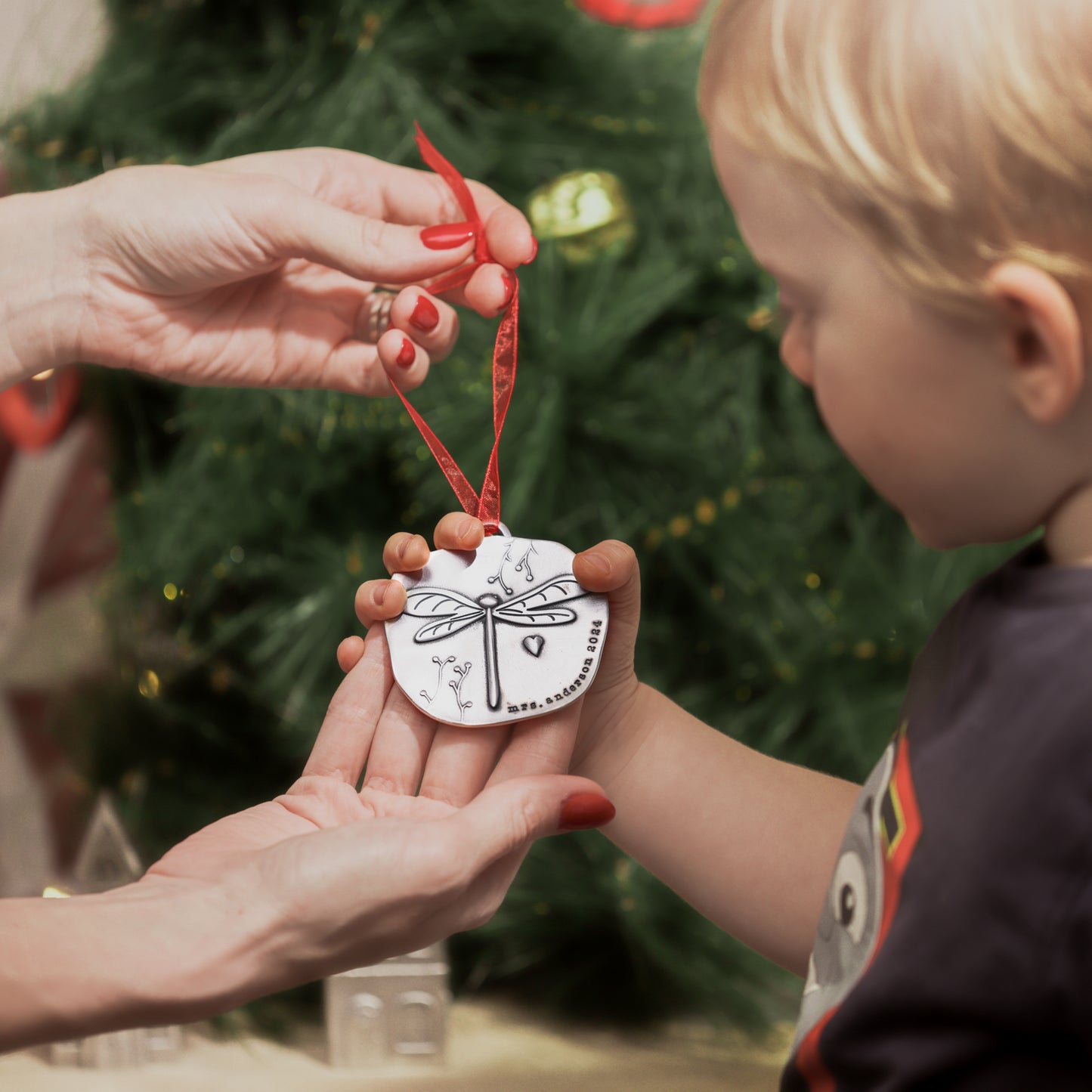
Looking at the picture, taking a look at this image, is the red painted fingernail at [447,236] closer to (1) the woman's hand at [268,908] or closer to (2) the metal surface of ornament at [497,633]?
(2) the metal surface of ornament at [497,633]

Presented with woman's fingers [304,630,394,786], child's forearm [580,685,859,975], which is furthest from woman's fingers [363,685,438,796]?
child's forearm [580,685,859,975]

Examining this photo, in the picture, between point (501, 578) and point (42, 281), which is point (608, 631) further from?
point (42, 281)

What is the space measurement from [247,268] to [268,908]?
0.45 m

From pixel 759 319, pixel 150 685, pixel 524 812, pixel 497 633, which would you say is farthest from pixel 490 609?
pixel 150 685

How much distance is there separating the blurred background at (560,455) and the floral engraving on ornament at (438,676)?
1.05 feet

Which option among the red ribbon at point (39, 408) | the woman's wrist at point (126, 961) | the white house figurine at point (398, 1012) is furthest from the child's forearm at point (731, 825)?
the red ribbon at point (39, 408)

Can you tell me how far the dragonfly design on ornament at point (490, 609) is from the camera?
2.23ft

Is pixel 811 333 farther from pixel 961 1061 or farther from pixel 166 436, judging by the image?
pixel 166 436

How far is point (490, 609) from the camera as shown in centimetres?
69

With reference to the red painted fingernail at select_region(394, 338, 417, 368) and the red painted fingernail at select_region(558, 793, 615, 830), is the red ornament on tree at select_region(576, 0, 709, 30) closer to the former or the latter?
the red painted fingernail at select_region(394, 338, 417, 368)

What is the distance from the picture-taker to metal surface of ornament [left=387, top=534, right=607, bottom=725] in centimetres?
66

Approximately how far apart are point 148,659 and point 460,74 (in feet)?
2.26

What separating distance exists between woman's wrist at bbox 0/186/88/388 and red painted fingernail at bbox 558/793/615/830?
0.52 metres

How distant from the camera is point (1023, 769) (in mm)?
461
